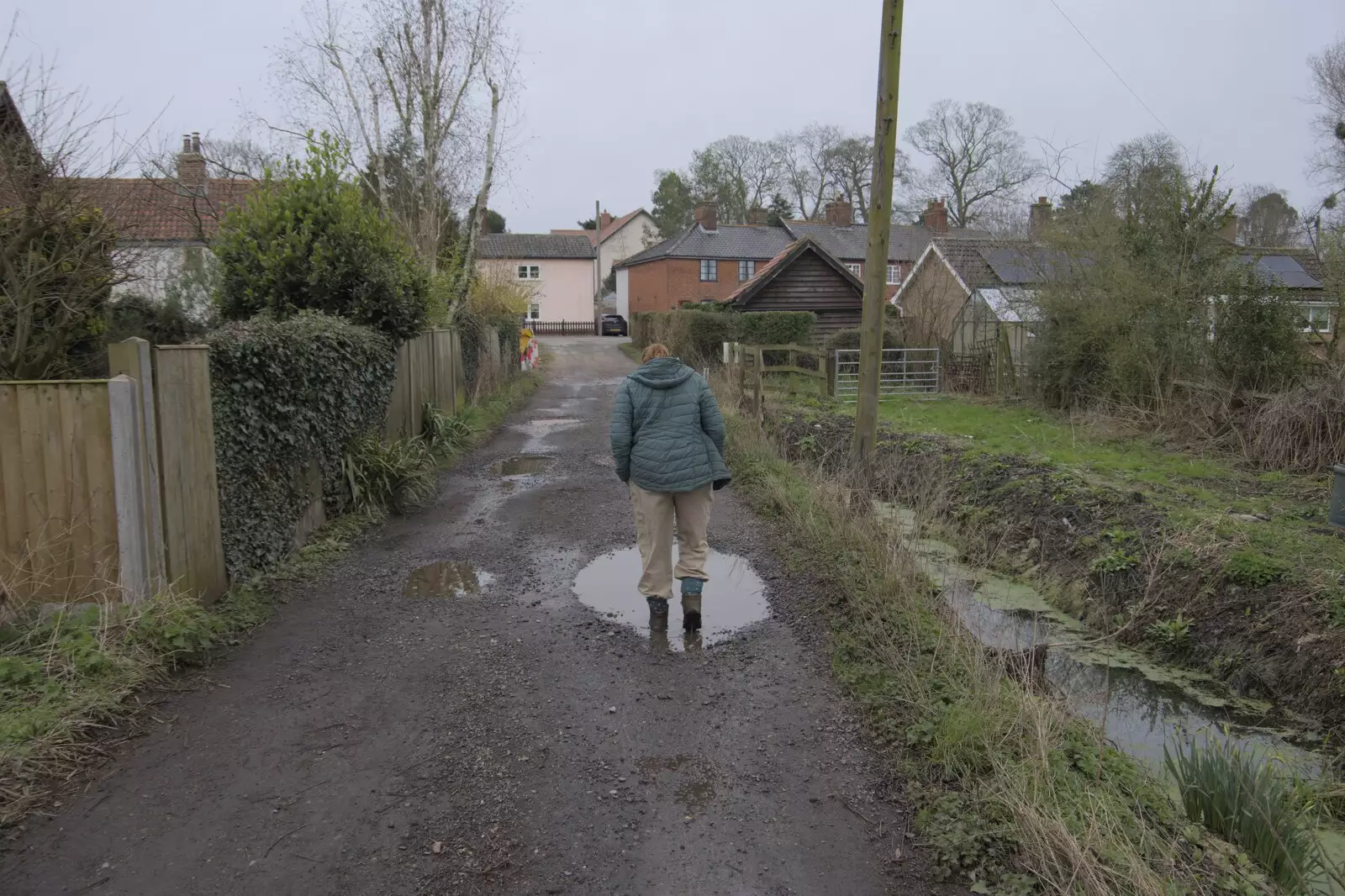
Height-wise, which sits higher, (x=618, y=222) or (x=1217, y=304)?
(x=618, y=222)

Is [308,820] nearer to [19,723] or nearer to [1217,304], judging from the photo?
[19,723]

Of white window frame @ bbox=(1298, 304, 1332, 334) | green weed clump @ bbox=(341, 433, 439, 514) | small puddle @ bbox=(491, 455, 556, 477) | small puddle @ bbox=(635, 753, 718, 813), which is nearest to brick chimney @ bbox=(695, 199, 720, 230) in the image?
small puddle @ bbox=(491, 455, 556, 477)

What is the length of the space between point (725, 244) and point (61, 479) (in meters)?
50.4

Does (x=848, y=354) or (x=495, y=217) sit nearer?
(x=848, y=354)

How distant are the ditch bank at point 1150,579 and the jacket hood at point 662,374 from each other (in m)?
2.46

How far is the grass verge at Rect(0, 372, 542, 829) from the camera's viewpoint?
3.79 meters

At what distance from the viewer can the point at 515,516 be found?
938cm

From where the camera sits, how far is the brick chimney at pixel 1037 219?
785 inches

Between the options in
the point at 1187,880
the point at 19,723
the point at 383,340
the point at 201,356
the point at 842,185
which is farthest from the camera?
the point at 842,185

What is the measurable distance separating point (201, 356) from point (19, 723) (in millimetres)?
2579

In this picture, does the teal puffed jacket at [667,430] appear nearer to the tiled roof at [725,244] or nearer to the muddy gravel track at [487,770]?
the muddy gravel track at [487,770]

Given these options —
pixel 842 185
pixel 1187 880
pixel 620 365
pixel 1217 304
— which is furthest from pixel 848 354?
pixel 842 185

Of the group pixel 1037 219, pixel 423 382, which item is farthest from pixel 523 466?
pixel 1037 219

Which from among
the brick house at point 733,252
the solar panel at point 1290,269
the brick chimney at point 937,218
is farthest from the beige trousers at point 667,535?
the brick chimney at point 937,218
